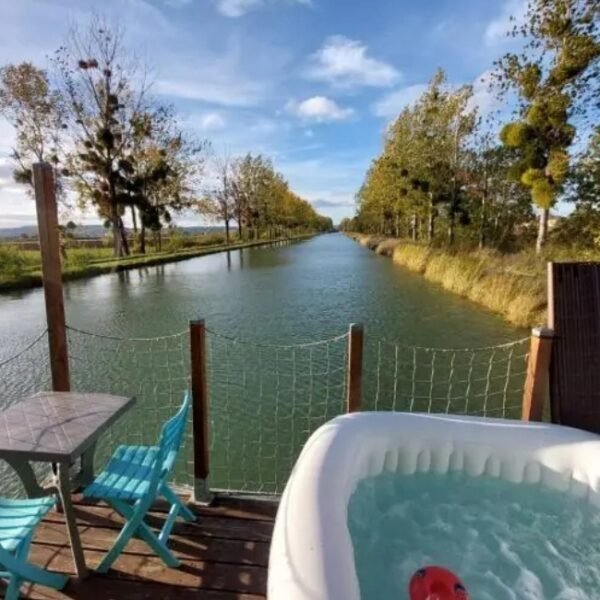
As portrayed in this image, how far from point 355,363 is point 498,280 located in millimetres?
6899

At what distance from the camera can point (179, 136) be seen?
69.4 feet

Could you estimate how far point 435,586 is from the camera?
59.6 inches

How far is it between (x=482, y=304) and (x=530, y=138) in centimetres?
373

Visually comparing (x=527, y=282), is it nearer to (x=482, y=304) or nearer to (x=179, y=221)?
(x=482, y=304)

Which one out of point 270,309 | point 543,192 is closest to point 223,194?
point 270,309

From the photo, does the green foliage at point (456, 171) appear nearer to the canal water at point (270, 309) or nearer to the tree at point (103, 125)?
the canal water at point (270, 309)

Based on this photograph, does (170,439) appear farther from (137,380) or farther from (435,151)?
(435,151)

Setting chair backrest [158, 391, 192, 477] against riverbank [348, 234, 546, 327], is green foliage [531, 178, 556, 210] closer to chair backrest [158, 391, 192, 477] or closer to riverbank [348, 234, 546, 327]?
riverbank [348, 234, 546, 327]

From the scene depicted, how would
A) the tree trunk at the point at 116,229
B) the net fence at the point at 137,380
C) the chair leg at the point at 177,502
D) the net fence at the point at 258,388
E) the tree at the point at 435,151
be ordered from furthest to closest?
the tree trunk at the point at 116,229
the tree at the point at 435,151
the net fence at the point at 137,380
the net fence at the point at 258,388
the chair leg at the point at 177,502

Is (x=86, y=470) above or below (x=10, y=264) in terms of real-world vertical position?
below

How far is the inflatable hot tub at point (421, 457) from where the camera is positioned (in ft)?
4.76

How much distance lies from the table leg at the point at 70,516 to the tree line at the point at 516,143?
928cm

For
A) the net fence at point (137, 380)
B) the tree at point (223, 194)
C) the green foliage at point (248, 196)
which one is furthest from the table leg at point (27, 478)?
the tree at point (223, 194)

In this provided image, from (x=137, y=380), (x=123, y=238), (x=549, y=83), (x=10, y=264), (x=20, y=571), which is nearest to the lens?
(x=20, y=571)
